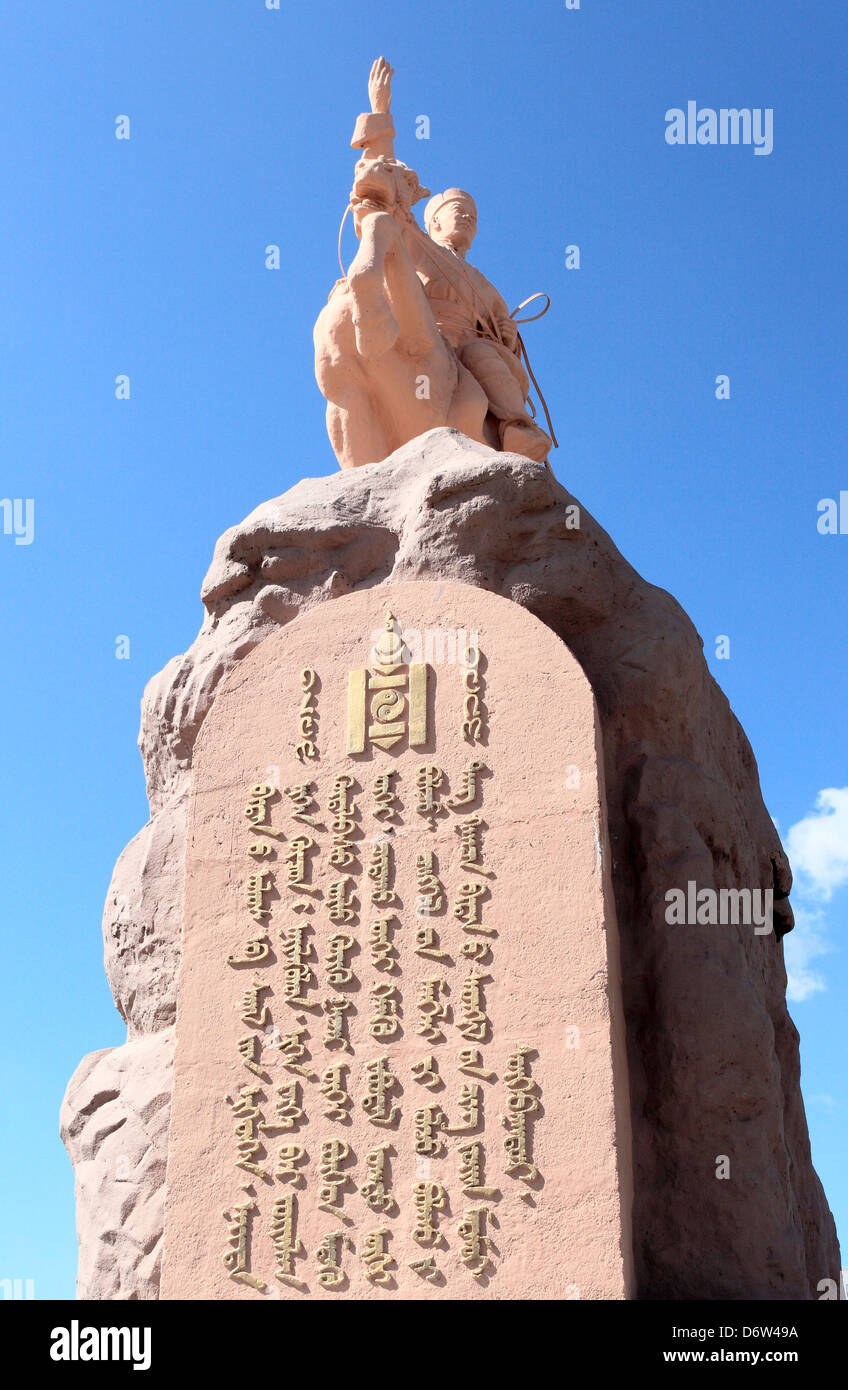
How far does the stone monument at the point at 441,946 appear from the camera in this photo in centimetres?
363

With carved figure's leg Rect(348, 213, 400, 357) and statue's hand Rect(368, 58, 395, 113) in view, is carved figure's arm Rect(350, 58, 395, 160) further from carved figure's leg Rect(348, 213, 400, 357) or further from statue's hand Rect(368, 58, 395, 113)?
carved figure's leg Rect(348, 213, 400, 357)

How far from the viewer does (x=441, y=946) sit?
3881 mm

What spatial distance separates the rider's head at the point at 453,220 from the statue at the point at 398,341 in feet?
2.17

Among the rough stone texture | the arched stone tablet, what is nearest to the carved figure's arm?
the rough stone texture

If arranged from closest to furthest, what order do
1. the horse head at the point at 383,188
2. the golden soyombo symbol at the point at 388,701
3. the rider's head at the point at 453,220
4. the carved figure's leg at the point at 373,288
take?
the golden soyombo symbol at the point at 388,701
the carved figure's leg at the point at 373,288
the horse head at the point at 383,188
the rider's head at the point at 453,220

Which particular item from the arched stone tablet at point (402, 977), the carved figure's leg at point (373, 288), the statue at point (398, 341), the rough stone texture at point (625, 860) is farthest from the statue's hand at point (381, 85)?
the arched stone tablet at point (402, 977)

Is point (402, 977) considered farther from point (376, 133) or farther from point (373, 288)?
point (376, 133)

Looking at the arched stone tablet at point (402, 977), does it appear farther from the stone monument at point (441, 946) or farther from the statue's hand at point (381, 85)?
the statue's hand at point (381, 85)

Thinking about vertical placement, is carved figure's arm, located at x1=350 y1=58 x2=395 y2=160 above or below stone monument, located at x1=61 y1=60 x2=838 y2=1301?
above

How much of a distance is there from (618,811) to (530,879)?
586 mm

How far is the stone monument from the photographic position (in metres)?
3.63

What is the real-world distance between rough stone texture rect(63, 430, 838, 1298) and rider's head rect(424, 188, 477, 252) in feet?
12.3
